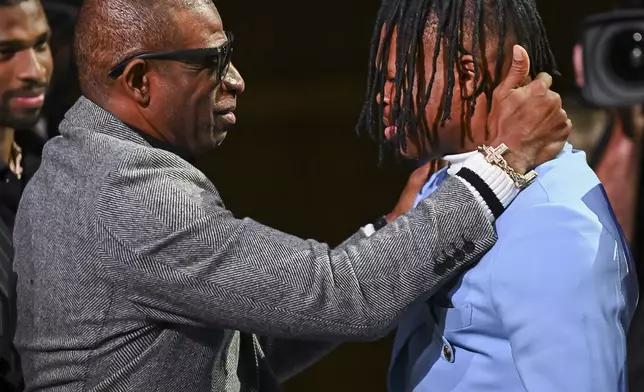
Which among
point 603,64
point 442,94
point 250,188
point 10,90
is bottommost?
point 250,188

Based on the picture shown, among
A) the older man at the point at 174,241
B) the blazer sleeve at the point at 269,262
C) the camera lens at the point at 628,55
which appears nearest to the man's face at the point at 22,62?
the older man at the point at 174,241

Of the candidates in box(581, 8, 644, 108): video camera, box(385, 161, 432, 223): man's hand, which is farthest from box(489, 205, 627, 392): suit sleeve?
box(581, 8, 644, 108): video camera

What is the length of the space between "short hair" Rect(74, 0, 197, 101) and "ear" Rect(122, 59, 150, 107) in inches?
0.7

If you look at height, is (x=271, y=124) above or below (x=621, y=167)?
below

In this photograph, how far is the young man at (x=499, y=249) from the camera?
1.20m

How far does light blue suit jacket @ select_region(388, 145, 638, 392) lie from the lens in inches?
47.1

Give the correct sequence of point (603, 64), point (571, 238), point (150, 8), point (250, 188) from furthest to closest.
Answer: point (250, 188) → point (603, 64) → point (150, 8) → point (571, 238)

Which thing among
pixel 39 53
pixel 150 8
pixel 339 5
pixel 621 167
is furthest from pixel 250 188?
pixel 150 8

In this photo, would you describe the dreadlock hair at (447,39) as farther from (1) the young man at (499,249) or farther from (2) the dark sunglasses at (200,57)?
(2) the dark sunglasses at (200,57)

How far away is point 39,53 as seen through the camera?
6.88 feet

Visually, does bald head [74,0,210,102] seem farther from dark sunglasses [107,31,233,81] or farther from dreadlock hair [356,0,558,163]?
dreadlock hair [356,0,558,163]

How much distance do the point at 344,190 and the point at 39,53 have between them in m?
0.97

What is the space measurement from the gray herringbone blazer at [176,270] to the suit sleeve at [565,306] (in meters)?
0.10

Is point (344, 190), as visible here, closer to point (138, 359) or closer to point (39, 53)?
point (39, 53)
